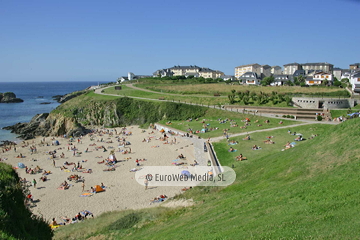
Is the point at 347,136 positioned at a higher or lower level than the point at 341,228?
higher

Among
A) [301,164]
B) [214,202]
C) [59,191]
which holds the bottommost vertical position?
[59,191]

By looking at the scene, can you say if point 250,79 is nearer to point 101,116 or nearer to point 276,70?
point 276,70

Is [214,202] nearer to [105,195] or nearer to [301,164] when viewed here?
[301,164]

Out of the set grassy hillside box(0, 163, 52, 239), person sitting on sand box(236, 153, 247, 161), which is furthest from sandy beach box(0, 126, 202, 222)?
grassy hillside box(0, 163, 52, 239)

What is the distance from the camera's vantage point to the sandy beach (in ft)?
65.9

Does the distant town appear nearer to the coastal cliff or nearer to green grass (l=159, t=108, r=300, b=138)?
green grass (l=159, t=108, r=300, b=138)

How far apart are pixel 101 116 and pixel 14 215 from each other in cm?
4770

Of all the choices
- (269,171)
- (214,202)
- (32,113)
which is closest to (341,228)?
(214,202)

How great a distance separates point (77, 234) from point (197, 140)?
20.0 m

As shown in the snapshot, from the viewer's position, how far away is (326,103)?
138 ft

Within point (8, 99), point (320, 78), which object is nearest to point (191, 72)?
point (320, 78)

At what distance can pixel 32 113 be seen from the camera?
73.2 metres

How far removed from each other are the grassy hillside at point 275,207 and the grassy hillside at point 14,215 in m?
4.52

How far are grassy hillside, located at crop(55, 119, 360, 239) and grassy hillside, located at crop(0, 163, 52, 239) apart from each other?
4.52m
